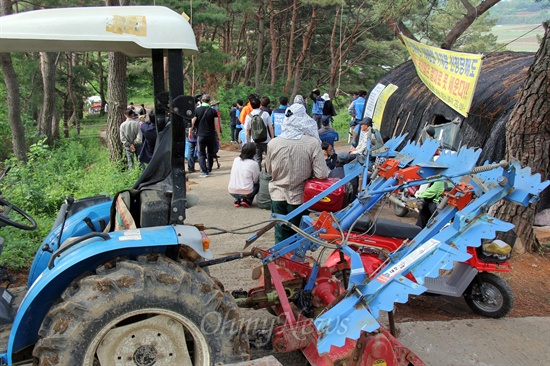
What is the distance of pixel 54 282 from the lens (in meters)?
2.75

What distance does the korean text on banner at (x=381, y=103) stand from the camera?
1227 centimetres

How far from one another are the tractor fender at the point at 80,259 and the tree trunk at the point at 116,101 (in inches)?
320

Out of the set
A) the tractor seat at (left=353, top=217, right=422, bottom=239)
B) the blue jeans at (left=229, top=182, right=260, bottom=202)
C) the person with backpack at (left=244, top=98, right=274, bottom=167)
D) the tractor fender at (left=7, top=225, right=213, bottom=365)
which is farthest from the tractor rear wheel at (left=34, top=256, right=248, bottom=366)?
the person with backpack at (left=244, top=98, right=274, bottom=167)

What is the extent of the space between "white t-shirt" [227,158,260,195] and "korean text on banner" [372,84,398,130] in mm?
5269

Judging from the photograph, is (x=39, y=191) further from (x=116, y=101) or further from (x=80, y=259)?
(x=80, y=259)

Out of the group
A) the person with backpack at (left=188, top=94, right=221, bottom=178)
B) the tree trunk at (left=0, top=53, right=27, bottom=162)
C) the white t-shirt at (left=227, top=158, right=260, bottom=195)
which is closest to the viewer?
the white t-shirt at (left=227, top=158, right=260, bottom=195)

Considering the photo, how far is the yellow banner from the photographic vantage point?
6.88 metres

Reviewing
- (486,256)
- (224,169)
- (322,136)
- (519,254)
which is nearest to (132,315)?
(486,256)

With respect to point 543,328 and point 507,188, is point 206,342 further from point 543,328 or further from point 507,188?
point 543,328

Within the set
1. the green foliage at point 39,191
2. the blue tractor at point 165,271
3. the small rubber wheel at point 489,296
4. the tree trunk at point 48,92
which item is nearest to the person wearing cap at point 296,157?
the blue tractor at point 165,271

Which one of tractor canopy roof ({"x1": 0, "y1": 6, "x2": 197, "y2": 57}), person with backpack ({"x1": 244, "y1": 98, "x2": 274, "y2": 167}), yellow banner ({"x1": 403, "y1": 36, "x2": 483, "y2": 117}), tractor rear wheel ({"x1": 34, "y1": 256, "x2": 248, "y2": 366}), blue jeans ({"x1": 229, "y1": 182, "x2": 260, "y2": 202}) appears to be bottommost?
blue jeans ({"x1": 229, "y1": 182, "x2": 260, "y2": 202})

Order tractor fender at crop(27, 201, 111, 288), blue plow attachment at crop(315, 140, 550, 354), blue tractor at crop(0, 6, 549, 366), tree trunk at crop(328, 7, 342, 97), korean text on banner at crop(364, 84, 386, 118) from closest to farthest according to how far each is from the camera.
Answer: blue tractor at crop(0, 6, 549, 366), blue plow attachment at crop(315, 140, 550, 354), tractor fender at crop(27, 201, 111, 288), korean text on banner at crop(364, 84, 386, 118), tree trunk at crop(328, 7, 342, 97)

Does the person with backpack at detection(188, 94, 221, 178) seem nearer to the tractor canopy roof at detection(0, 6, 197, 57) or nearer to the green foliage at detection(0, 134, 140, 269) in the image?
the green foliage at detection(0, 134, 140, 269)

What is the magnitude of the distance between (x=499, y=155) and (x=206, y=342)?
20.0 feet
